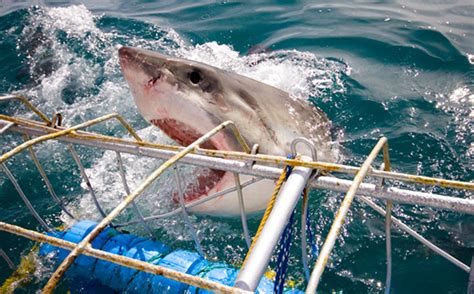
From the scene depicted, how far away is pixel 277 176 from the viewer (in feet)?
3.77

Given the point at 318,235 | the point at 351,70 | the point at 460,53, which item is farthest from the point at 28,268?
the point at 460,53

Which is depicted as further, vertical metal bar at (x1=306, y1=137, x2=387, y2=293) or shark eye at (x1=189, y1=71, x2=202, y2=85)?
shark eye at (x1=189, y1=71, x2=202, y2=85)

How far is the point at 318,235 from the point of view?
2145 millimetres

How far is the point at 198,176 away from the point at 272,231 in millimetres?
1041

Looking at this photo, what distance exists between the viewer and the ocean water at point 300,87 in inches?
79.8

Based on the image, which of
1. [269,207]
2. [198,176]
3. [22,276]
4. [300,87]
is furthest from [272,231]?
[300,87]

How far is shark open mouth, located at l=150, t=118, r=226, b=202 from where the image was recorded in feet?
6.00

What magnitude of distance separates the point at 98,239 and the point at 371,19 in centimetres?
473

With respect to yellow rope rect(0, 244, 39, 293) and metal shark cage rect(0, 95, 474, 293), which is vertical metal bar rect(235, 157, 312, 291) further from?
yellow rope rect(0, 244, 39, 293)

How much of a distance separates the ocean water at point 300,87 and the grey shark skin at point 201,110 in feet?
0.90

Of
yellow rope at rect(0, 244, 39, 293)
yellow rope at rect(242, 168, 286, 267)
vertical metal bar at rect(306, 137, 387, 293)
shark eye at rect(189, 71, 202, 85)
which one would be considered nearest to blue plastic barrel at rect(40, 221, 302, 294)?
yellow rope at rect(0, 244, 39, 293)

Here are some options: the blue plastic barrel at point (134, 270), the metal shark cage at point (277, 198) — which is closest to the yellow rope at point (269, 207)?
the metal shark cage at point (277, 198)

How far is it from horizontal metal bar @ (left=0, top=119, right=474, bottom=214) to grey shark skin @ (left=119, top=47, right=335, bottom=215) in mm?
527

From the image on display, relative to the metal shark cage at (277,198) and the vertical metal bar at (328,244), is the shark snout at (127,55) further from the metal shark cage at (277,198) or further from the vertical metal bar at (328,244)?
the vertical metal bar at (328,244)
